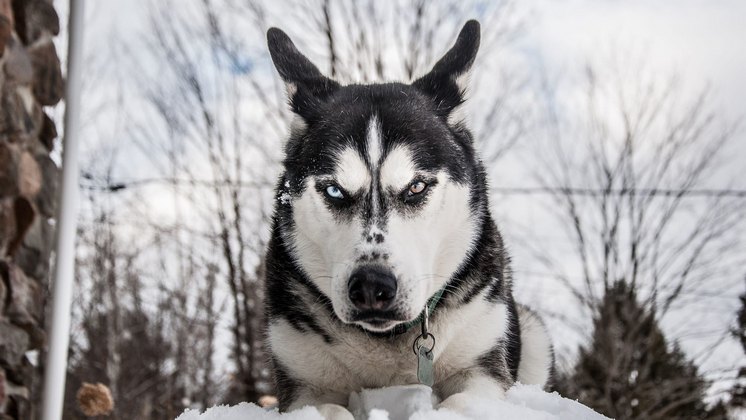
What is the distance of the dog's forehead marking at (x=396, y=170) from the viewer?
242 centimetres

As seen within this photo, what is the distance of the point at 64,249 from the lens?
9.57 feet

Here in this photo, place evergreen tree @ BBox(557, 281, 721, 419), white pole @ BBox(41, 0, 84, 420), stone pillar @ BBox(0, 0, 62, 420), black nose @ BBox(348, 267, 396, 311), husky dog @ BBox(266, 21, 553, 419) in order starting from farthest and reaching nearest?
evergreen tree @ BBox(557, 281, 721, 419) < stone pillar @ BBox(0, 0, 62, 420) < white pole @ BBox(41, 0, 84, 420) < husky dog @ BBox(266, 21, 553, 419) < black nose @ BBox(348, 267, 396, 311)

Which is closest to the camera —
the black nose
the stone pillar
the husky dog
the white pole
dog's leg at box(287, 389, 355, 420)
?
the black nose

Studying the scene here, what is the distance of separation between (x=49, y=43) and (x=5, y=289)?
1208mm

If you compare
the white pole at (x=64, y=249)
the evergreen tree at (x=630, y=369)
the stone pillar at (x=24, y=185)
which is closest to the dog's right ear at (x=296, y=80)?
the white pole at (x=64, y=249)

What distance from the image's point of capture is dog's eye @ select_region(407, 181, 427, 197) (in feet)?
8.06

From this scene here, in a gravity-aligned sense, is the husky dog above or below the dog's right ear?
below

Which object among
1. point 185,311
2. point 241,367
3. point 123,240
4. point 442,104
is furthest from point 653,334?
point 442,104

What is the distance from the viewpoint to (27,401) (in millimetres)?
3400

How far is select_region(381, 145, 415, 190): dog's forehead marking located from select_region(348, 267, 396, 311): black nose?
1.16 ft

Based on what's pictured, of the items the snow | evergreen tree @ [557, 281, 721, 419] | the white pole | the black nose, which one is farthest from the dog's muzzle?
evergreen tree @ [557, 281, 721, 419]

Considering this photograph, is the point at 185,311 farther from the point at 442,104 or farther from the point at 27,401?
the point at 442,104

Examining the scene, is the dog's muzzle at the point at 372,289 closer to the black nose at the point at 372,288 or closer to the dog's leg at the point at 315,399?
the black nose at the point at 372,288

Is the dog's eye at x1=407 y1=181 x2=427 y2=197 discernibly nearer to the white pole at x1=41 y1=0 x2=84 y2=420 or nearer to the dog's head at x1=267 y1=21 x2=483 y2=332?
the dog's head at x1=267 y1=21 x2=483 y2=332
